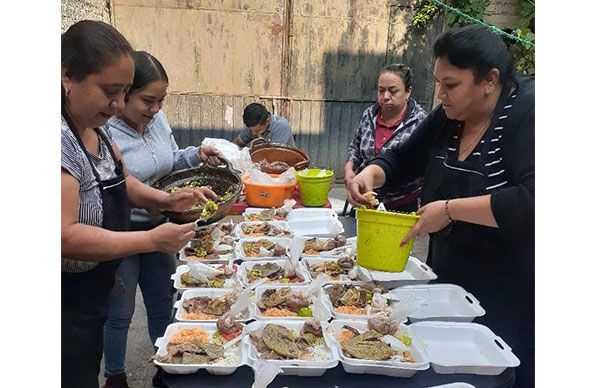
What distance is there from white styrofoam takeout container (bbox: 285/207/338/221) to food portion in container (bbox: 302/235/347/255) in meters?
0.51

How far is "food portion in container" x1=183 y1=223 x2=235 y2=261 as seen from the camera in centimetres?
271

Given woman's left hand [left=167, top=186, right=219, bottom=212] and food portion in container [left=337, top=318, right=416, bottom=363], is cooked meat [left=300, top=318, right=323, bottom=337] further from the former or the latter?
woman's left hand [left=167, top=186, right=219, bottom=212]

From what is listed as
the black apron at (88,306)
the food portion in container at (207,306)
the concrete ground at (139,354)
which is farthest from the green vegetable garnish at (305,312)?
the concrete ground at (139,354)

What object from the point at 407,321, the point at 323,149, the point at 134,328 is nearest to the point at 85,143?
the point at 407,321

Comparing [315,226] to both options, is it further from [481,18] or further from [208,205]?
[481,18]

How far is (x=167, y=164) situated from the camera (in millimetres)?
3084

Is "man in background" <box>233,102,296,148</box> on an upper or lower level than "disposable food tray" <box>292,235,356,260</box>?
upper

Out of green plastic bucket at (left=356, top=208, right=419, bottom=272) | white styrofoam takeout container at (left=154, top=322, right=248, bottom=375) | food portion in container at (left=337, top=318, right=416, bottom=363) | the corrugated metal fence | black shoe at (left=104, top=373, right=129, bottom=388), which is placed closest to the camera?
white styrofoam takeout container at (left=154, top=322, right=248, bottom=375)

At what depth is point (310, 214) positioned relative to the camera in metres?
3.59

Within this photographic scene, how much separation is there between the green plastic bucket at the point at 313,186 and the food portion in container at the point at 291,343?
1.82 m

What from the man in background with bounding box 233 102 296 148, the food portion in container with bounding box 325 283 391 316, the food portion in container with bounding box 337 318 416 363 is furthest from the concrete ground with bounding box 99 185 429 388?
the man in background with bounding box 233 102 296 148

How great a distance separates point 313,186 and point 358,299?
1.59 metres

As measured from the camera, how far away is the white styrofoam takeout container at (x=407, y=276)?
8.06ft

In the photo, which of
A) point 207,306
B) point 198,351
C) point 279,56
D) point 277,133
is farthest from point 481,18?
point 198,351
